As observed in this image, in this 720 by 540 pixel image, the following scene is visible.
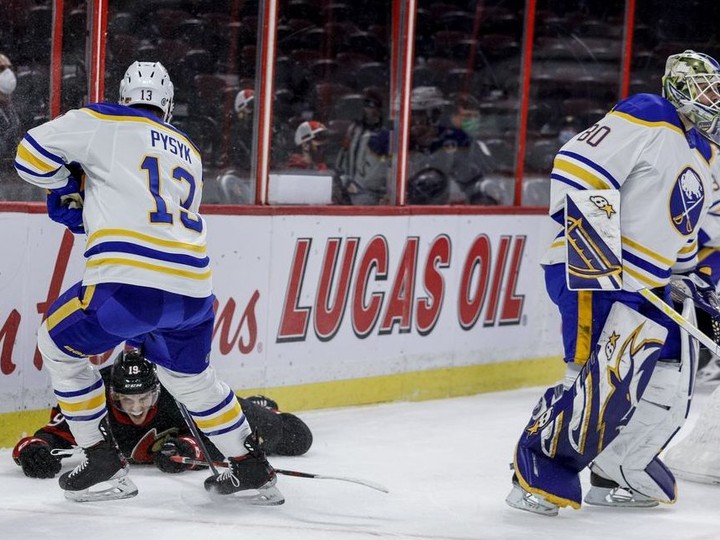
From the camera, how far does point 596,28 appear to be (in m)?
7.56

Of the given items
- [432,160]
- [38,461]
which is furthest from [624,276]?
[432,160]

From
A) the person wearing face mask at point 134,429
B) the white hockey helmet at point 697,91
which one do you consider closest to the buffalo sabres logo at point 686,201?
the white hockey helmet at point 697,91

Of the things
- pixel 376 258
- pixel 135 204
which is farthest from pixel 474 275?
pixel 135 204

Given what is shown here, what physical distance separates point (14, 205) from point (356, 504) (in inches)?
61.9

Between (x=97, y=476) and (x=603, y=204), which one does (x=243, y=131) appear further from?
(x=603, y=204)

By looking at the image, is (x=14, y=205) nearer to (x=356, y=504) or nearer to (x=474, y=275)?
(x=356, y=504)

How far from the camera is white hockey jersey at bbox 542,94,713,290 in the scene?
3.79 m

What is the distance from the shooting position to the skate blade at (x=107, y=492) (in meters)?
3.96

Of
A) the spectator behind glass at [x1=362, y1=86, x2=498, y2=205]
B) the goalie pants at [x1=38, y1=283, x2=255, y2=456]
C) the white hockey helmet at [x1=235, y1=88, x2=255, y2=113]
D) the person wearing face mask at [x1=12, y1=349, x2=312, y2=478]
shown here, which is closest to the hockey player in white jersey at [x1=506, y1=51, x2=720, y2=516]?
the goalie pants at [x1=38, y1=283, x2=255, y2=456]

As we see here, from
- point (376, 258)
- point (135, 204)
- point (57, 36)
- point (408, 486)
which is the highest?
point (57, 36)

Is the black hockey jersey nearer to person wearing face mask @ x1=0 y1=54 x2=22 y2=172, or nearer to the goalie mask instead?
the goalie mask

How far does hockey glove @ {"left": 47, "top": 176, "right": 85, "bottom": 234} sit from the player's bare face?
2.22 feet

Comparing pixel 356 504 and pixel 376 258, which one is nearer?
pixel 356 504

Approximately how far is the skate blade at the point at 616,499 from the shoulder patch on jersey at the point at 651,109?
3.53ft
